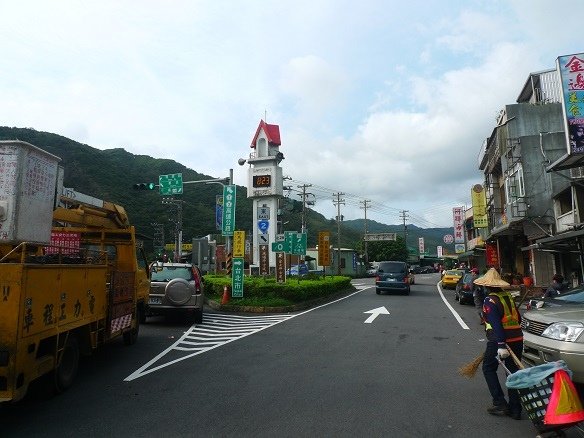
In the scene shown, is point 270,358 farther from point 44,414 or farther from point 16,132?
point 16,132

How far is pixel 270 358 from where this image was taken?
7.77m

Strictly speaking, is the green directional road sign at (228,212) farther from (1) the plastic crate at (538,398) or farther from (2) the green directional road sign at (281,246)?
(1) the plastic crate at (538,398)

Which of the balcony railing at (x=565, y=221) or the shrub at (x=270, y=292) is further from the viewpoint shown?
the balcony railing at (x=565, y=221)

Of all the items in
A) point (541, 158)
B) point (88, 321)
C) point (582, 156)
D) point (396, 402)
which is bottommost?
point (396, 402)

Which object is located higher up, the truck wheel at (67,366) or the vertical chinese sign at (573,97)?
the vertical chinese sign at (573,97)

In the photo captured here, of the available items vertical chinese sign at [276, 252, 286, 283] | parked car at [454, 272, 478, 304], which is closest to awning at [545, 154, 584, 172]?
parked car at [454, 272, 478, 304]

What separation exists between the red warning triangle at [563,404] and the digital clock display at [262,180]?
131 feet

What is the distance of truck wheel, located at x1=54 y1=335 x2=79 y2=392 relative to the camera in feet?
18.4

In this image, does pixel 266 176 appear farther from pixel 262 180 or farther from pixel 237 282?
pixel 237 282

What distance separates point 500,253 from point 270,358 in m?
27.5

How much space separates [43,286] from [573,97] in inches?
546

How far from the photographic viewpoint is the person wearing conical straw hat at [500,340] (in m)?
4.73

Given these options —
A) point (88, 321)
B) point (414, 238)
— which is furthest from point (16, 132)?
point (414, 238)

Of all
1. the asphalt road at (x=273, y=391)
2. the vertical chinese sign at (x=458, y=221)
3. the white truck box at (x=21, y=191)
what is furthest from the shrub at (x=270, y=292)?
the vertical chinese sign at (x=458, y=221)
